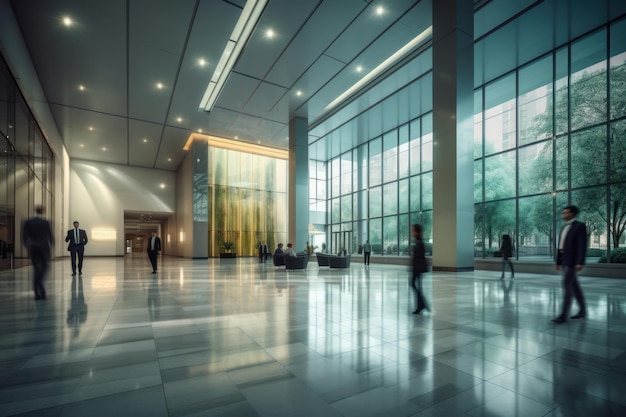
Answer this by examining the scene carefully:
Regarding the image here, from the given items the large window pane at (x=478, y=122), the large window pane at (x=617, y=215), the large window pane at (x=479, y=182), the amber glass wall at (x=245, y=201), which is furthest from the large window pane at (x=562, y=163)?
the amber glass wall at (x=245, y=201)

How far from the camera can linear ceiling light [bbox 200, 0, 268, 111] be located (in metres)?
11.6

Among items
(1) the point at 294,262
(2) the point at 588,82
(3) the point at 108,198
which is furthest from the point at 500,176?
(3) the point at 108,198

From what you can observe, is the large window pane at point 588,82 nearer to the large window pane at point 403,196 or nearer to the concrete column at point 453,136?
the concrete column at point 453,136

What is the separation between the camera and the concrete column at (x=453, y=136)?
11.6 metres

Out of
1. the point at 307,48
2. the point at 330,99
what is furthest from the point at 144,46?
the point at 330,99

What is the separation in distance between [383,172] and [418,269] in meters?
18.9

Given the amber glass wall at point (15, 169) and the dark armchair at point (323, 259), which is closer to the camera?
the amber glass wall at point (15, 169)

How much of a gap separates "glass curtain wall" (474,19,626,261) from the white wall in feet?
88.3

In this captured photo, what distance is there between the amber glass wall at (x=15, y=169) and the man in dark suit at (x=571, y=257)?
13.2 m

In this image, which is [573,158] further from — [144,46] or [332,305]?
[144,46]

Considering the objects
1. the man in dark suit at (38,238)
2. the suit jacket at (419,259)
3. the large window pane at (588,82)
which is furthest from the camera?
the large window pane at (588,82)

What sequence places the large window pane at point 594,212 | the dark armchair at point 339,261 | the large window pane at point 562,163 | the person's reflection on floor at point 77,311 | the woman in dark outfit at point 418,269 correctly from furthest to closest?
the dark armchair at point 339,261 < the large window pane at point 562,163 < the large window pane at point 594,212 < the woman in dark outfit at point 418,269 < the person's reflection on floor at point 77,311

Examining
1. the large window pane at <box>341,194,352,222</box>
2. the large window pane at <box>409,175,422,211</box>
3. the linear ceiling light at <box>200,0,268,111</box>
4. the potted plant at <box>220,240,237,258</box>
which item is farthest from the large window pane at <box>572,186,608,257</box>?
the potted plant at <box>220,240,237,258</box>

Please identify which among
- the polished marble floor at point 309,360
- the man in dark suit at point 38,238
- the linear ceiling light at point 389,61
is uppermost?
the linear ceiling light at point 389,61
